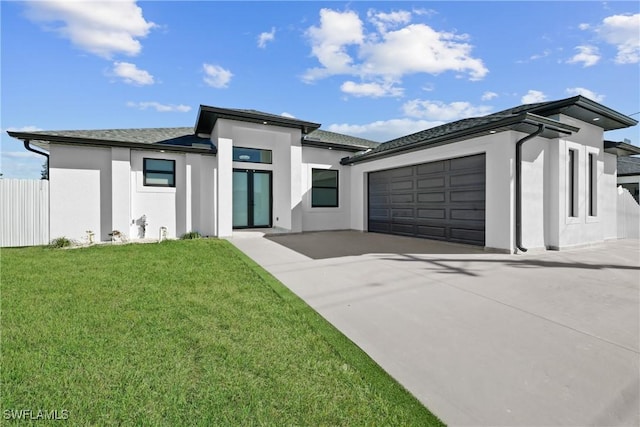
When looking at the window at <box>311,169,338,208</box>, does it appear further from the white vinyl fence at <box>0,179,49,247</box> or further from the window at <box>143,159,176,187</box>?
the white vinyl fence at <box>0,179,49,247</box>

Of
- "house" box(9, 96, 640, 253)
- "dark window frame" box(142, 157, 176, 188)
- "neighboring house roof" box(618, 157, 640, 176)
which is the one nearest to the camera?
"house" box(9, 96, 640, 253)

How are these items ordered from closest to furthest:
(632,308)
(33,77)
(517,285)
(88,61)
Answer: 1. (632,308)
2. (517,285)
3. (33,77)
4. (88,61)

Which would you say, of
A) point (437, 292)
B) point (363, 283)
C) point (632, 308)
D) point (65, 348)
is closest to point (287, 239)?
point (363, 283)

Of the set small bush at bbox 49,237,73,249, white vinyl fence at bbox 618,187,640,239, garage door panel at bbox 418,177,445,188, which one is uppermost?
garage door panel at bbox 418,177,445,188

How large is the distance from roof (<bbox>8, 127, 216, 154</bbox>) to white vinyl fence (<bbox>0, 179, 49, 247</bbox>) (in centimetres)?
131

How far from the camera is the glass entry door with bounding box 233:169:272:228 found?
1118 cm

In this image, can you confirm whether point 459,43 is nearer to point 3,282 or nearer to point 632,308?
point 632,308

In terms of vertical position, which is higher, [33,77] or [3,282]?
[33,77]

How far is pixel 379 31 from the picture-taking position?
9.58m

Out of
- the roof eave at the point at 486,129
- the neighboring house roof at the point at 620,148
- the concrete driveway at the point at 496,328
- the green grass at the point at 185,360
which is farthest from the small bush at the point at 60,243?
the neighboring house roof at the point at 620,148

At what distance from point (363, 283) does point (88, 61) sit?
415 inches

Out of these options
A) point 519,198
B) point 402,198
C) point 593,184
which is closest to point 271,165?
point 402,198

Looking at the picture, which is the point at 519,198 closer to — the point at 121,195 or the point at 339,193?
the point at 339,193

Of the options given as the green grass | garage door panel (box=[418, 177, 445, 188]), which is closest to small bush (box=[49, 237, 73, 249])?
the green grass
